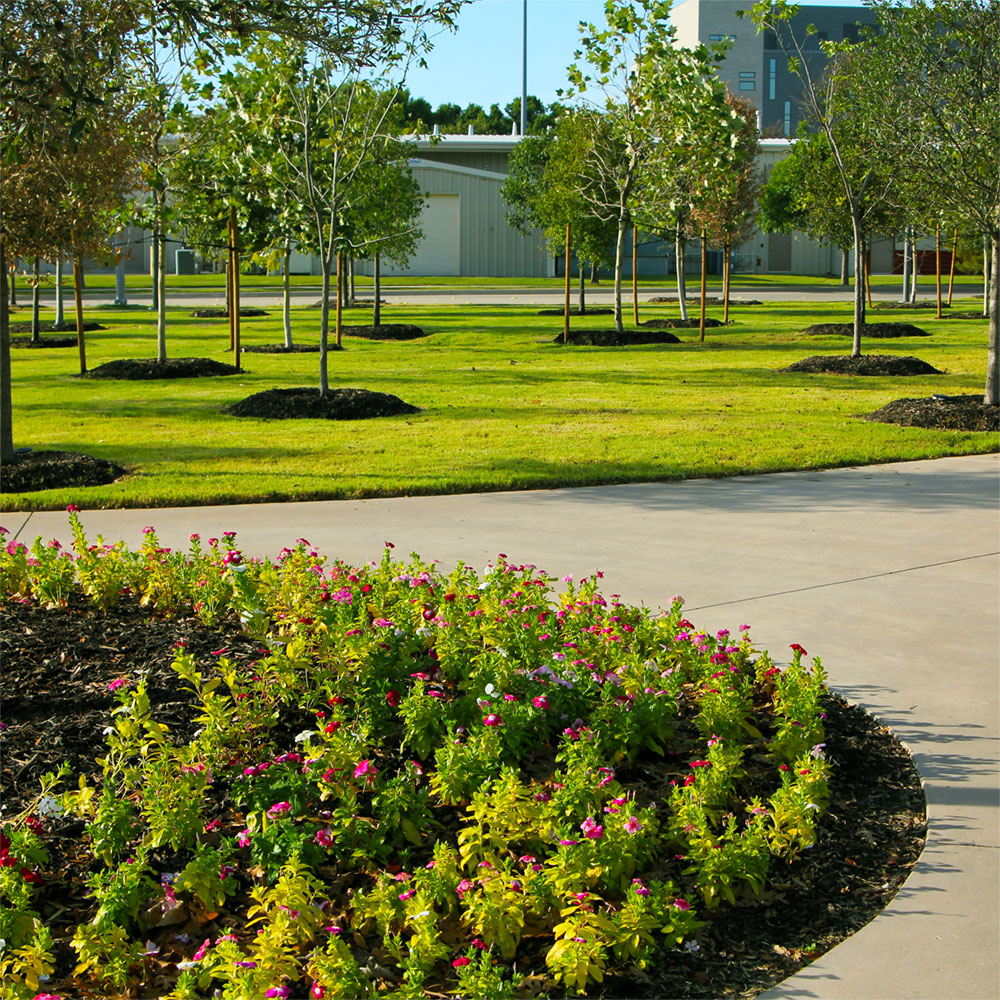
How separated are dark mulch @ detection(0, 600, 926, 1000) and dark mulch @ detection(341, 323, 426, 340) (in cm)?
1970

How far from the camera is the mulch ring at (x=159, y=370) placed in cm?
1758

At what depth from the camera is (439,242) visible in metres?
56.6

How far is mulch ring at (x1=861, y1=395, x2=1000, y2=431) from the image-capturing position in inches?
476

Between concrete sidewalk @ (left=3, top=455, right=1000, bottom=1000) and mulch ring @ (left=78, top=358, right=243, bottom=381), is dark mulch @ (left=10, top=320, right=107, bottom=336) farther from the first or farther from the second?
concrete sidewalk @ (left=3, top=455, right=1000, bottom=1000)

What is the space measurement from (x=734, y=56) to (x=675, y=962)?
232 ft

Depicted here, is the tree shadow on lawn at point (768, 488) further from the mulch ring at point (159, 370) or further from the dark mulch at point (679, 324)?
the dark mulch at point (679, 324)

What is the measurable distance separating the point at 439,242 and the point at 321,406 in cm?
4481

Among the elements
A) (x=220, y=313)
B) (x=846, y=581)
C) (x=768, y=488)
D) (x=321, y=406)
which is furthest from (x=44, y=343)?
(x=846, y=581)

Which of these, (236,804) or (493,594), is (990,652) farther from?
(236,804)

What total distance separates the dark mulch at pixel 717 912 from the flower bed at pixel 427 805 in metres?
0.07

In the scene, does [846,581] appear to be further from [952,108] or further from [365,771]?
[952,108]

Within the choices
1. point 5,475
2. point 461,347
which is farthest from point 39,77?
point 461,347

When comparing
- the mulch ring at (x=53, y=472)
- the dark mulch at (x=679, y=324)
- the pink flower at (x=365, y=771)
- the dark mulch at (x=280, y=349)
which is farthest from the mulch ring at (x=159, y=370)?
the pink flower at (x=365, y=771)

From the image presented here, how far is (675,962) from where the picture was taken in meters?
3.03
